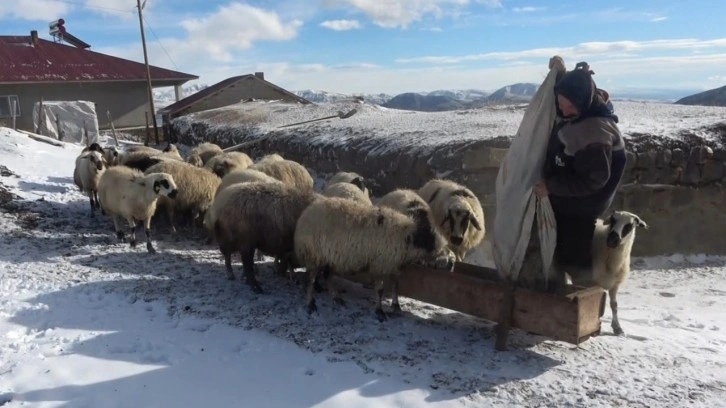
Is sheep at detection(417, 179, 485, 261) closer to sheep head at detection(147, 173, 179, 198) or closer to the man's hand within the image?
the man's hand

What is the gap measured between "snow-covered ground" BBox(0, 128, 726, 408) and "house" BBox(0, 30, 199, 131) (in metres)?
27.0

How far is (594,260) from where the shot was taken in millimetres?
6012

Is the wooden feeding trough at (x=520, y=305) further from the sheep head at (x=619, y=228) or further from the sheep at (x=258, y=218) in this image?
the sheep at (x=258, y=218)

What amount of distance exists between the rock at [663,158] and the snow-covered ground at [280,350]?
3.02m

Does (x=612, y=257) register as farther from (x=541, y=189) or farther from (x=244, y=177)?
(x=244, y=177)

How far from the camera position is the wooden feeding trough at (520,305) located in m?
5.11

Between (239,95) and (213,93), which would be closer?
(213,93)

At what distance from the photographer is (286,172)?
1017 cm

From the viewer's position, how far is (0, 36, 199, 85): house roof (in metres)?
31.4

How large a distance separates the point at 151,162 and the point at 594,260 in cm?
796

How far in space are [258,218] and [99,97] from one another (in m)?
30.2

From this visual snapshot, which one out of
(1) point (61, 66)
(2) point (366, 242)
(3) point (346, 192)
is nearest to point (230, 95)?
(1) point (61, 66)

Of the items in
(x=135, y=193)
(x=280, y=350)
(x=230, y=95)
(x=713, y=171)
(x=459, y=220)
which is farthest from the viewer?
(x=230, y=95)

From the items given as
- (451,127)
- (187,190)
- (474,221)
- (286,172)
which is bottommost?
(474,221)
